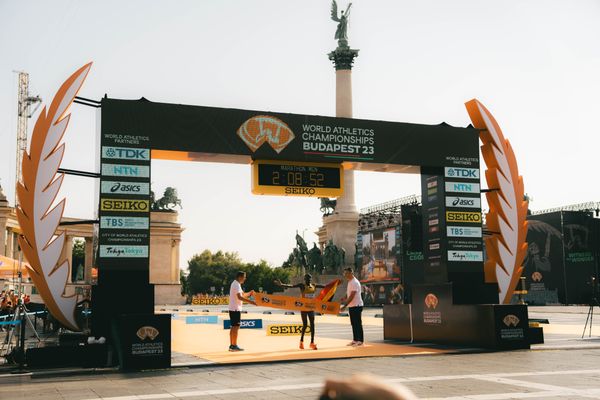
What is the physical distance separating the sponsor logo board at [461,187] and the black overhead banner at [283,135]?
562 millimetres

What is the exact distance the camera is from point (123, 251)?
46.4 feet

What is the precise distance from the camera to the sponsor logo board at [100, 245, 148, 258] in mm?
13945

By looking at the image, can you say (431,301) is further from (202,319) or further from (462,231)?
(202,319)

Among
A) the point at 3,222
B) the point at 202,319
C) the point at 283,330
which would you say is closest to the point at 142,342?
the point at 283,330

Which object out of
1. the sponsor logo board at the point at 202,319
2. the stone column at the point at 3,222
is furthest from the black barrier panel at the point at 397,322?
the stone column at the point at 3,222

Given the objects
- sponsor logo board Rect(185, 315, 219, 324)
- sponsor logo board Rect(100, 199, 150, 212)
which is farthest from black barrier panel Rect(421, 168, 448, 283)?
sponsor logo board Rect(185, 315, 219, 324)

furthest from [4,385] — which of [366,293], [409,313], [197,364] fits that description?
[366,293]

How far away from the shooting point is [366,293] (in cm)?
6944

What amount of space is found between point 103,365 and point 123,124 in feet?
17.3

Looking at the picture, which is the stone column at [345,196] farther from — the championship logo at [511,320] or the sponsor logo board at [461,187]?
the championship logo at [511,320]

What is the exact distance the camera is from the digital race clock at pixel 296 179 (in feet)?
53.8

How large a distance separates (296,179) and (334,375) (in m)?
6.82

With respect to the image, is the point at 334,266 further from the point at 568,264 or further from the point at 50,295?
the point at 50,295

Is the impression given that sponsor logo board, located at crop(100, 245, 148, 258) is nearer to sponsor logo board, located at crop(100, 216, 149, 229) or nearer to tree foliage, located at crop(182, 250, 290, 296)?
sponsor logo board, located at crop(100, 216, 149, 229)
